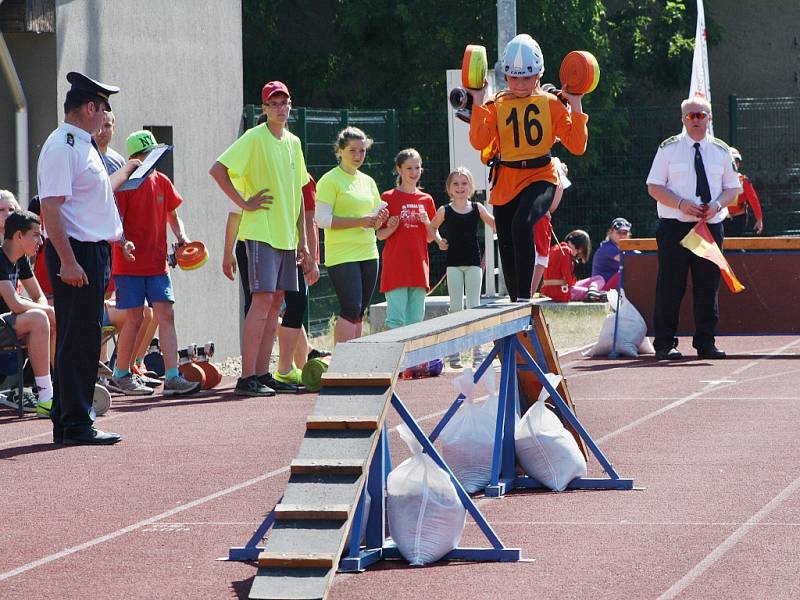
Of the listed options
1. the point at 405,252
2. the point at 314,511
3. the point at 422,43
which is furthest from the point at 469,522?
the point at 422,43

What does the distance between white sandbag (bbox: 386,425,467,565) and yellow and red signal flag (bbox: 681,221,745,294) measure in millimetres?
7943

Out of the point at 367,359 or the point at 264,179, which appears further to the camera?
the point at 264,179

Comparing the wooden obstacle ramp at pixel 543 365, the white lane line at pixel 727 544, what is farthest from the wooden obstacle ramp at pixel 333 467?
the wooden obstacle ramp at pixel 543 365

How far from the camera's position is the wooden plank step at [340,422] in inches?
231

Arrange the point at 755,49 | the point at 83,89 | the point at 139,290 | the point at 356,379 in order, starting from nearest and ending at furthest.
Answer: the point at 356,379, the point at 83,89, the point at 139,290, the point at 755,49

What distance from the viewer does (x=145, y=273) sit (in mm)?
12281

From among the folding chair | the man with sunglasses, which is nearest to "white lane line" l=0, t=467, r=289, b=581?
the folding chair

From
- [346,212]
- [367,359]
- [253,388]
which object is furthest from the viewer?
[346,212]

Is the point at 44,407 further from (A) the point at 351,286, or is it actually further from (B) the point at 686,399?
(B) the point at 686,399

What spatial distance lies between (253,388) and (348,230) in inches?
56.9

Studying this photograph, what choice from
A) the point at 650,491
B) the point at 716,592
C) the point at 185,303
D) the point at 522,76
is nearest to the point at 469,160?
the point at 185,303

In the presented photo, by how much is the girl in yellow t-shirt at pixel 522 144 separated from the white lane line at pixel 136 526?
1848mm

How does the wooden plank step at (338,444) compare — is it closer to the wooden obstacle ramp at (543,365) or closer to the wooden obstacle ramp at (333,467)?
the wooden obstacle ramp at (333,467)

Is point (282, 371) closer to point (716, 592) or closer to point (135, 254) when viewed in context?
point (135, 254)
